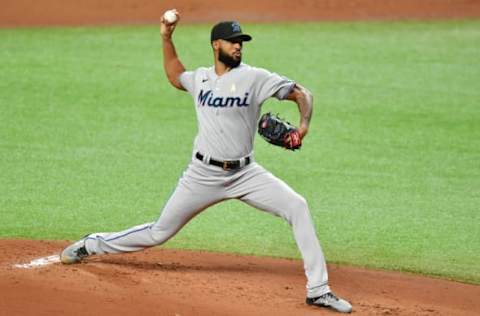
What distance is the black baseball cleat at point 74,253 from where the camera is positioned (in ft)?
26.5

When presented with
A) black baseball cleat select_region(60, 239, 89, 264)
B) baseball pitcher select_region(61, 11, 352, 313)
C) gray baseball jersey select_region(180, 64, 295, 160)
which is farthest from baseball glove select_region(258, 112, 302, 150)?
black baseball cleat select_region(60, 239, 89, 264)

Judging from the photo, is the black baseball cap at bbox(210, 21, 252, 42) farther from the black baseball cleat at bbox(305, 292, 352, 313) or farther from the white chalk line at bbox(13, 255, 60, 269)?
the white chalk line at bbox(13, 255, 60, 269)

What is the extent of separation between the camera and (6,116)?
12.6 meters

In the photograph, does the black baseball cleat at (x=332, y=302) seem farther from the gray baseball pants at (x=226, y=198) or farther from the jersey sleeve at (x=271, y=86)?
the jersey sleeve at (x=271, y=86)

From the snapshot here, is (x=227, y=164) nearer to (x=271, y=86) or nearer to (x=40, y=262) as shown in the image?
(x=271, y=86)

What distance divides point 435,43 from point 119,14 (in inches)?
190

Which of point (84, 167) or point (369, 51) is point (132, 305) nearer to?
point (84, 167)

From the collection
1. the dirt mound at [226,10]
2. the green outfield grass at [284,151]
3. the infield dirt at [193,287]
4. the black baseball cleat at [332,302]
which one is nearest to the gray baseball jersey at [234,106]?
the infield dirt at [193,287]

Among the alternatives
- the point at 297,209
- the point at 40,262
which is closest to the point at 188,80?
the point at 297,209

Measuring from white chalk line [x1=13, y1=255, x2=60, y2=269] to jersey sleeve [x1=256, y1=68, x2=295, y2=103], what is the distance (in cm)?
205

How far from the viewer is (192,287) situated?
305 inches

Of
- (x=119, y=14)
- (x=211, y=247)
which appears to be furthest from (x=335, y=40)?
(x=211, y=247)

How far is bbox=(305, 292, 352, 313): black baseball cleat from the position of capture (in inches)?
289

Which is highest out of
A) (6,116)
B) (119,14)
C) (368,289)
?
(119,14)
